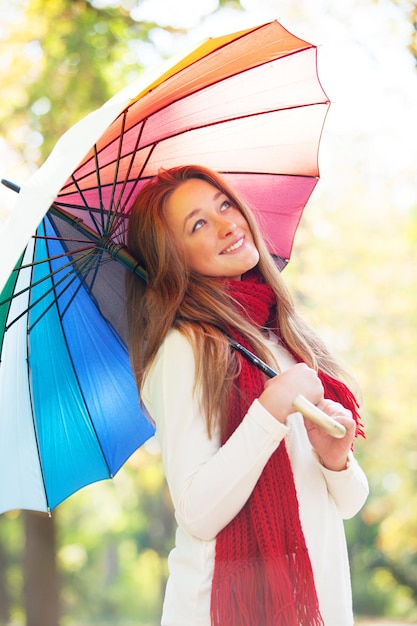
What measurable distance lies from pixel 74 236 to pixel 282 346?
802mm

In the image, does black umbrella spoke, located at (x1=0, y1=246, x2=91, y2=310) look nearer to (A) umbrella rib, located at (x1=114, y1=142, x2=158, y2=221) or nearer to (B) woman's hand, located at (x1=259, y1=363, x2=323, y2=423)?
(A) umbrella rib, located at (x1=114, y1=142, x2=158, y2=221)

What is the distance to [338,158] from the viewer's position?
31.1 feet

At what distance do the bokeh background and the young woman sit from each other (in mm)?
2150

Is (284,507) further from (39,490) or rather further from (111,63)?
(111,63)

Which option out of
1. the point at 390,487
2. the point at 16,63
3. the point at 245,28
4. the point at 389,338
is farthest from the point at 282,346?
the point at 390,487

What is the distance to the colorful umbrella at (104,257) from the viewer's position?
8.64 ft

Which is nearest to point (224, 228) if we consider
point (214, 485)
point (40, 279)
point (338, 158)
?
point (40, 279)

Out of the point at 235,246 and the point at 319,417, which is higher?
the point at 235,246

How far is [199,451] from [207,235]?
0.73 meters

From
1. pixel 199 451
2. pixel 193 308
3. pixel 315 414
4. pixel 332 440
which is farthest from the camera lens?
pixel 193 308

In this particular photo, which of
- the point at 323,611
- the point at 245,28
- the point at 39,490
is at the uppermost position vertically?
the point at 245,28

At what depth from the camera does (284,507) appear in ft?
6.99

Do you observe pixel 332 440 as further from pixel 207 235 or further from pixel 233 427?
pixel 207 235

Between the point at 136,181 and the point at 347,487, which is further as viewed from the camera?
the point at 136,181
